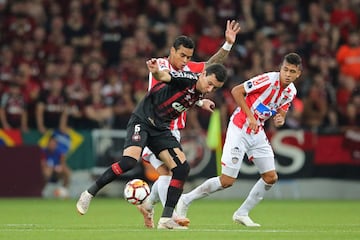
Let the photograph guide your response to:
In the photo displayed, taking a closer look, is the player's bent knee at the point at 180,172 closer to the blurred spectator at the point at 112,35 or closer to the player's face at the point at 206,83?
the player's face at the point at 206,83

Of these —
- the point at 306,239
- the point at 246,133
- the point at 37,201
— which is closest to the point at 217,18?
the point at 37,201

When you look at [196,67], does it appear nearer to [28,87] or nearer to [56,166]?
[56,166]

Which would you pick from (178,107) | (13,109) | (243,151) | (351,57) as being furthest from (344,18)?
(178,107)

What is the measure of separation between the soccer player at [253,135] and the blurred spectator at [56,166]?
8.72m

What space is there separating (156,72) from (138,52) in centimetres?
1243

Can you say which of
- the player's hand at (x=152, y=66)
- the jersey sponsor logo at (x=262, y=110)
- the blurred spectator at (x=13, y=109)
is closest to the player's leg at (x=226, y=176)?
the jersey sponsor logo at (x=262, y=110)

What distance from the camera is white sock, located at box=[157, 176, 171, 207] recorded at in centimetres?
1327

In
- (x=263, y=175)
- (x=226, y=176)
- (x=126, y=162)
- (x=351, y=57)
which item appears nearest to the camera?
(x=126, y=162)

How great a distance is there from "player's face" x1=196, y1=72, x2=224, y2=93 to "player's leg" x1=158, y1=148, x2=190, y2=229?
85cm

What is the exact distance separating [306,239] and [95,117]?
1197 cm

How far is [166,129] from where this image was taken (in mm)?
12562

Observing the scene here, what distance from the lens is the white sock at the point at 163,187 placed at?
1327 cm

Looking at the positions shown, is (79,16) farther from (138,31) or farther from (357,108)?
(357,108)

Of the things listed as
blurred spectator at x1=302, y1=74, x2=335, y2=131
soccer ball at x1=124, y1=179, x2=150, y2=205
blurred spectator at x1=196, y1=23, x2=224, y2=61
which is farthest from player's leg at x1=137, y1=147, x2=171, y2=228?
blurred spectator at x1=196, y1=23, x2=224, y2=61
